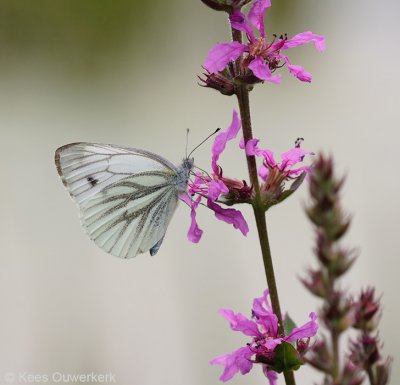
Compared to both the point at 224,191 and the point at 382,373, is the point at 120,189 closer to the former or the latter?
the point at 224,191

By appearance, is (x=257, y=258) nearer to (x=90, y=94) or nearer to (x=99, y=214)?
(x=90, y=94)

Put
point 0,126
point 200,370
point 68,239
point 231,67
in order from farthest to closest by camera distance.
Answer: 1. point 0,126
2. point 68,239
3. point 200,370
4. point 231,67

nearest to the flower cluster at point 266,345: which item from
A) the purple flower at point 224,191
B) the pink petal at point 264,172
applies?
the purple flower at point 224,191

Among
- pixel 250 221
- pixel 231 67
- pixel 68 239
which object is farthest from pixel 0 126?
pixel 231 67

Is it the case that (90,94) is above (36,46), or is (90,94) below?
below

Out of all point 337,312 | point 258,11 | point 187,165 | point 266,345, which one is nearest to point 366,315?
point 337,312

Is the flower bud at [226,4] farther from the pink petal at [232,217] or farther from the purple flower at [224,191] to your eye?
the pink petal at [232,217]

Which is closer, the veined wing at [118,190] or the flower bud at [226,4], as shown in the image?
the flower bud at [226,4]
